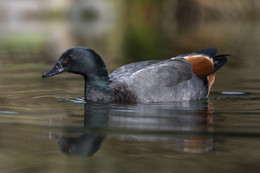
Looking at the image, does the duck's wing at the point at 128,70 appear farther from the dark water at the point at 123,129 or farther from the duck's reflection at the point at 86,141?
the duck's reflection at the point at 86,141

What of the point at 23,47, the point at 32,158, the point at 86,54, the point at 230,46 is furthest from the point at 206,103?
the point at 23,47

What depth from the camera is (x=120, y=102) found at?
744 cm

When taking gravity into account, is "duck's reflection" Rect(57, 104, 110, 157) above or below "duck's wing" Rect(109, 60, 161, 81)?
below

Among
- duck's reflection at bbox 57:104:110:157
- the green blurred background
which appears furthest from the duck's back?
the green blurred background

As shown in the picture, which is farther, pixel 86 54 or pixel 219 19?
pixel 219 19

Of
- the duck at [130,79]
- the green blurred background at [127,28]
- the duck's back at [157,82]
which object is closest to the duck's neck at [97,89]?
the duck at [130,79]

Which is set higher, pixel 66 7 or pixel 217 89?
pixel 66 7

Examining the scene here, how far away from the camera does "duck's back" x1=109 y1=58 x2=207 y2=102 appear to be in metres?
7.42

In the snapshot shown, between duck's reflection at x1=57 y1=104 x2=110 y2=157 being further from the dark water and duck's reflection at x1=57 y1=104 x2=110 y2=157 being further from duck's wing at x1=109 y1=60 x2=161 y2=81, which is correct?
duck's wing at x1=109 y1=60 x2=161 y2=81

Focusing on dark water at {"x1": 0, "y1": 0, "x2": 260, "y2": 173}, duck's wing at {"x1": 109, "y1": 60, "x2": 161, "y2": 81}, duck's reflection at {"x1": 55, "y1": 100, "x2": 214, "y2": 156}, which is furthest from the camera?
duck's wing at {"x1": 109, "y1": 60, "x2": 161, "y2": 81}

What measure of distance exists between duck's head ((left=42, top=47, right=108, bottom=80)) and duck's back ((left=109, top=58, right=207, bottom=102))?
324 millimetres

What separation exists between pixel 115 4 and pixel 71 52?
2979 centimetres

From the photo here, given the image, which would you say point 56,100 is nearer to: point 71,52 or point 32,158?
point 71,52

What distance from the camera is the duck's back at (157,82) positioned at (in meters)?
7.42
